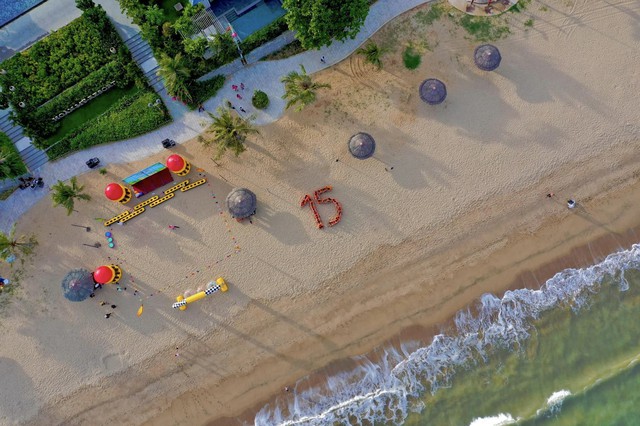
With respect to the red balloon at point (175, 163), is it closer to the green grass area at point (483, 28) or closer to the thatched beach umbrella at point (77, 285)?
the thatched beach umbrella at point (77, 285)

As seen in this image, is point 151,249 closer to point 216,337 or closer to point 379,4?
point 216,337

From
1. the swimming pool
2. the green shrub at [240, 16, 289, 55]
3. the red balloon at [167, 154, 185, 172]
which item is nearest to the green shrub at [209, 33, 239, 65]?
the green shrub at [240, 16, 289, 55]

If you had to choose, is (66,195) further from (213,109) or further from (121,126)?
(213,109)

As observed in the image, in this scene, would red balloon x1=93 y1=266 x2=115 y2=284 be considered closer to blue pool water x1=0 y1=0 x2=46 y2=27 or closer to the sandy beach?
the sandy beach

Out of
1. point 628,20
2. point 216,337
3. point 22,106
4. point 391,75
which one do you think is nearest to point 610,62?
point 628,20

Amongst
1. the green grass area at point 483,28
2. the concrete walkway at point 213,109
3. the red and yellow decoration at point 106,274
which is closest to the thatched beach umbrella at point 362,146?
the concrete walkway at point 213,109

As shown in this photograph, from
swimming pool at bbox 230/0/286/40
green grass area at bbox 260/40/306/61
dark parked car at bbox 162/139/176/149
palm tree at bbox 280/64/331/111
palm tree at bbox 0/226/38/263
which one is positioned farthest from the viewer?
green grass area at bbox 260/40/306/61

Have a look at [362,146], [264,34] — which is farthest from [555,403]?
[264,34]
